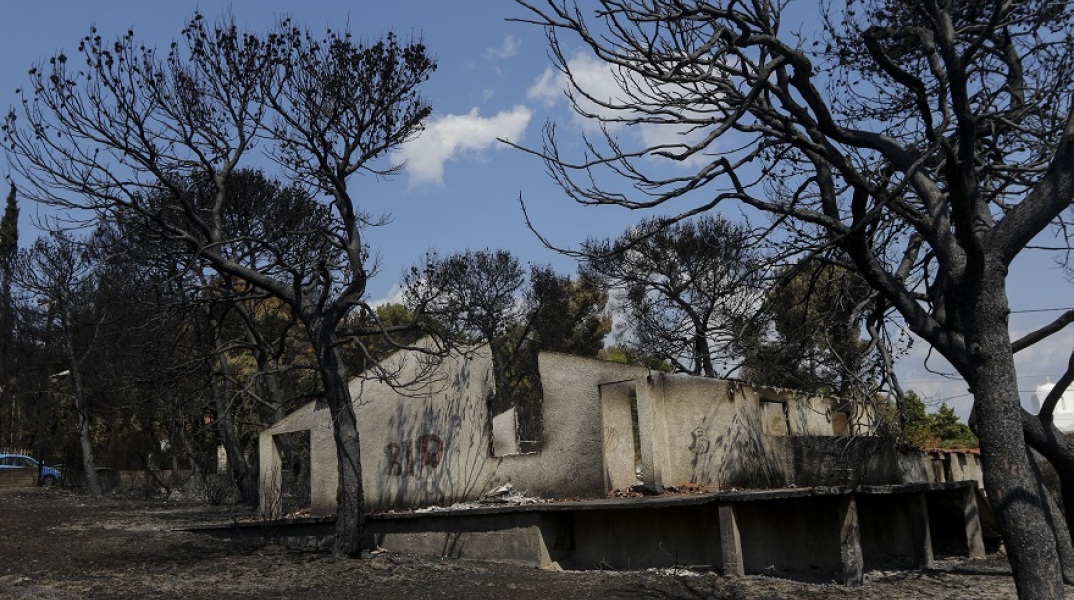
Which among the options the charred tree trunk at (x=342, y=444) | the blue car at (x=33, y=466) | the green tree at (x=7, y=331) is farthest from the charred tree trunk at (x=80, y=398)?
the charred tree trunk at (x=342, y=444)

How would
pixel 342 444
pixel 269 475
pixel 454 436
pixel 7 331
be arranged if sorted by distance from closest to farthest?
pixel 342 444 → pixel 454 436 → pixel 269 475 → pixel 7 331

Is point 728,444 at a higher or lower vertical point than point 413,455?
lower

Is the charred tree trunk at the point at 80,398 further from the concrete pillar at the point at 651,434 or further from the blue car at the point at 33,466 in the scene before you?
the concrete pillar at the point at 651,434

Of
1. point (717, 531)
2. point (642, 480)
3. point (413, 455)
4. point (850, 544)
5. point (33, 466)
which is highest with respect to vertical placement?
point (33, 466)

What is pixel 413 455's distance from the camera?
1769 centimetres

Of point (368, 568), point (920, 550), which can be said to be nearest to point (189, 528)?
point (368, 568)


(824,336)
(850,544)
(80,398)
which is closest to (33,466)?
(80,398)

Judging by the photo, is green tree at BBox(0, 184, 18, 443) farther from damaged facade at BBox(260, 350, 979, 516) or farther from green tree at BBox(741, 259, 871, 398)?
green tree at BBox(741, 259, 871, 398)

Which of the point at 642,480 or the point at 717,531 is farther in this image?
the point at 642,480

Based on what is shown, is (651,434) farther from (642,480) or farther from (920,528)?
(920,528)

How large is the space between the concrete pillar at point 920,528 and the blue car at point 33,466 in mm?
34019

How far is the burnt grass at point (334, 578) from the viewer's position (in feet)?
38.4

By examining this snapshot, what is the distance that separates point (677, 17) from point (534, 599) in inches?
269

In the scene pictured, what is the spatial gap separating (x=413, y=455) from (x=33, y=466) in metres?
28.0
